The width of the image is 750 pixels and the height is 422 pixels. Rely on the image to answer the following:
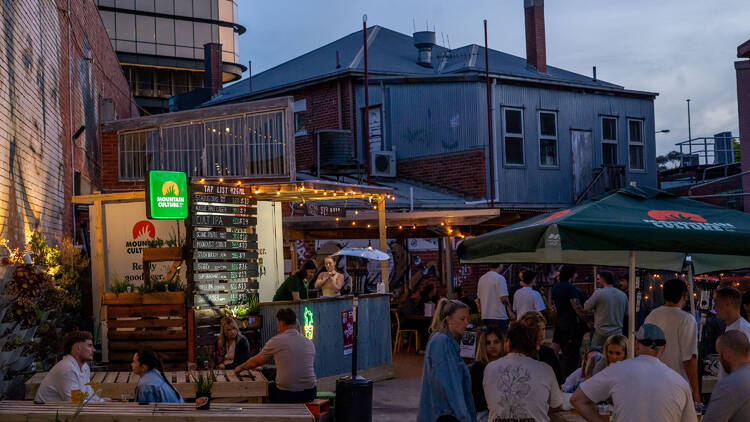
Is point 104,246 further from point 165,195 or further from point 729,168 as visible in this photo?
point 729,168

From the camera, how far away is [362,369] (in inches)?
610

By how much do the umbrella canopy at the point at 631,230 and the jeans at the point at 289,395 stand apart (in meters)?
2.50

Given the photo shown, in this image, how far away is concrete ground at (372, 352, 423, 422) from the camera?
12539 millimetres

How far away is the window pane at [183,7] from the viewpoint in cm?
4388

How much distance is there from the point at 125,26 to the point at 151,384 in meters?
36.8

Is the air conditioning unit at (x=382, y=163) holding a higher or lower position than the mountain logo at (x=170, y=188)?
higher

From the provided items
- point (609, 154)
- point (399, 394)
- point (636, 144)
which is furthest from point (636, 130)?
point (399, 394)

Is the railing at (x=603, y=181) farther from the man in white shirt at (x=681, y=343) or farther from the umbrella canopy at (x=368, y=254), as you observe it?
the man in white shirt at (x=681, y=343)

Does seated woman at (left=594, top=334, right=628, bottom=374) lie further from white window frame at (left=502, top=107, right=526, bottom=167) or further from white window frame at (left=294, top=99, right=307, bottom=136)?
white window frame at (left=294, top=99, right=307, bottom=136)

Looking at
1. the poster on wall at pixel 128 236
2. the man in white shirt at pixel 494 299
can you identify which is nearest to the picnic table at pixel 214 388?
the man in white shirt at pixel 494 299

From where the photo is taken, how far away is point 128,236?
16172mm

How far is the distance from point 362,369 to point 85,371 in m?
7.35

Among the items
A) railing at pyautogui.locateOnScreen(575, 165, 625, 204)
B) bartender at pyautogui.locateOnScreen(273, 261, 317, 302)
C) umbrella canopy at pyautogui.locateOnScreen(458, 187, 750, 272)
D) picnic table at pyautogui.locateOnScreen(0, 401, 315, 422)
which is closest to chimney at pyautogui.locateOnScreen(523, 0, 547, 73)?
railing at pyautogui.locateOnScreen(575, 165, 625, 204)

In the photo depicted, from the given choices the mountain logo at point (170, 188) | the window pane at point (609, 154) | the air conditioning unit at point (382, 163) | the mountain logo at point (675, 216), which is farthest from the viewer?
the window pane at point (609, 154)
